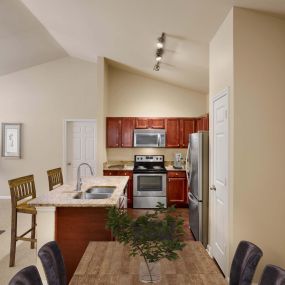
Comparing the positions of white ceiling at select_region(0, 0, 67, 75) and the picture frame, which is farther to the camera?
the picture frame

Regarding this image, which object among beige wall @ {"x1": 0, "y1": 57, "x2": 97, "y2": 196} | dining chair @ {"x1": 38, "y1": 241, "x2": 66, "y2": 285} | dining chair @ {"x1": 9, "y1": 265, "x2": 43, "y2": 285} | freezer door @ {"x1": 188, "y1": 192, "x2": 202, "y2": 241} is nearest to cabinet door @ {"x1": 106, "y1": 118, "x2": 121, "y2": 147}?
beige wall @ {"x1": 0, "y1": 57, "x2": 97, "y2": 196}

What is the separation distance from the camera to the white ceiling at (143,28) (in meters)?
2.99

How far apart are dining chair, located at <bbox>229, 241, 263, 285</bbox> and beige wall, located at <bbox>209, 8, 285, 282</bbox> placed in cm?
108

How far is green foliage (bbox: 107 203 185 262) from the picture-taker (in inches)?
51.4

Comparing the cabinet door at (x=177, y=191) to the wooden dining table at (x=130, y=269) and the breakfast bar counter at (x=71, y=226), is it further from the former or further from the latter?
the wooden dining table at (x=130, y=269)

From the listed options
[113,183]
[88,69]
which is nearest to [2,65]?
[88,69]

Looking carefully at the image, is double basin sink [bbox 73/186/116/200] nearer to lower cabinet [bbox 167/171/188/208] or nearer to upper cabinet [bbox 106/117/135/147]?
lower cabinet [bbox 167/171/188/208]

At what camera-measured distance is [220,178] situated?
327 cm

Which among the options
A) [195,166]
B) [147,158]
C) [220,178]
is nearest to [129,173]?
[147,158]

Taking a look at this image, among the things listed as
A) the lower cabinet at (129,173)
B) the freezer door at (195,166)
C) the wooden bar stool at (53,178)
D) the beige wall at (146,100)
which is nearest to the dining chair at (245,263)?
the freezer door at (195,166)

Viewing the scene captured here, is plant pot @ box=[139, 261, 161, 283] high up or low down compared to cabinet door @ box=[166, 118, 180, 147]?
down

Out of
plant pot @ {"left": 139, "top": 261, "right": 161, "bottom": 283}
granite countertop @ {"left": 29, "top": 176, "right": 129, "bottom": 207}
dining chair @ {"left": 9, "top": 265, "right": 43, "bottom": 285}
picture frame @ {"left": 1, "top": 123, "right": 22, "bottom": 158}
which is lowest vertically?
plant pot @ {"left": 139, "top": 261, "right": 161, "bottom": 283}

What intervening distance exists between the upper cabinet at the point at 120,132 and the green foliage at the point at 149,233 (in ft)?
16.9

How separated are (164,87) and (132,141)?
1.52 m
